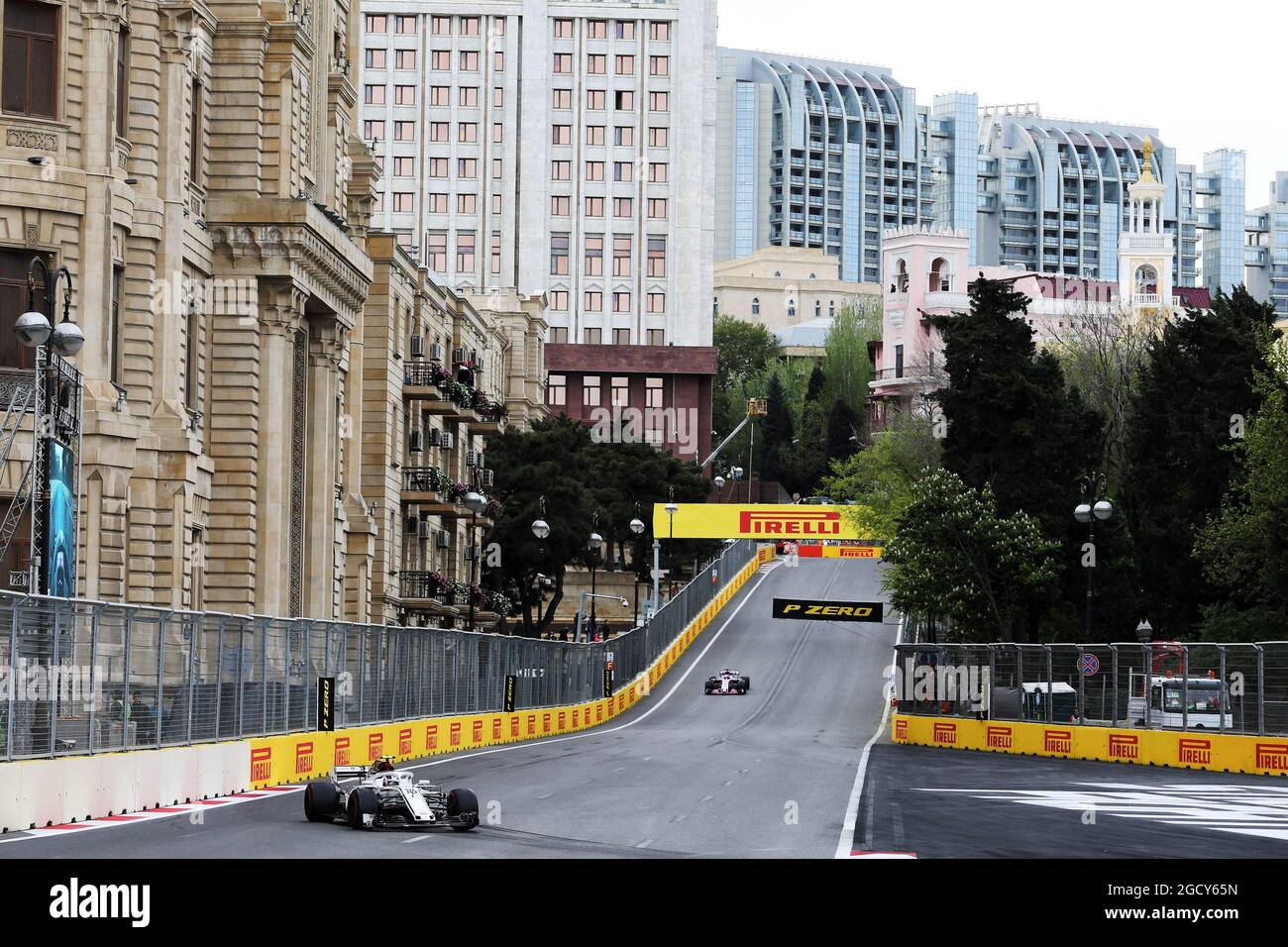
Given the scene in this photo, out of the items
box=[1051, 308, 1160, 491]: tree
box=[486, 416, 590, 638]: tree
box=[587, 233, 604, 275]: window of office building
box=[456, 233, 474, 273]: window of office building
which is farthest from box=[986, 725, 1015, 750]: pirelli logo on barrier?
box=[456, 233, 474, 273]: window of office building

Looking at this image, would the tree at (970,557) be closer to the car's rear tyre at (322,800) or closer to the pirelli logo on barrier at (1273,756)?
the pirelli logo on barrier at (1273,756)

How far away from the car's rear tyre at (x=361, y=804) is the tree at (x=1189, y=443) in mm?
48465

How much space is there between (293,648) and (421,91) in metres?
128

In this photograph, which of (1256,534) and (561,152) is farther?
(561,152)

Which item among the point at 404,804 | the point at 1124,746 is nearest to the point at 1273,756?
the point at 1124,746

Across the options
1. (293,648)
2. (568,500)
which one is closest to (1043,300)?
(568,500)

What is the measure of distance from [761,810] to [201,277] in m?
25.9

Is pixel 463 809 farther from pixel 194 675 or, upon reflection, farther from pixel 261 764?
pixel 261 764

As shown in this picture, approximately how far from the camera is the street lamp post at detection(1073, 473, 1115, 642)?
167 feet

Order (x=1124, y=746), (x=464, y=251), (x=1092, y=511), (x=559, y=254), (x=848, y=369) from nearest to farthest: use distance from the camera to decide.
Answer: (x=1124, y=746) → (x=1092, y=511) → (x=559, y=254) → (x=464, y=251) → (x=848, y=369)

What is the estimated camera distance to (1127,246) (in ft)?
549

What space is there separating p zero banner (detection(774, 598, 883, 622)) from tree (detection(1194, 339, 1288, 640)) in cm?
3773

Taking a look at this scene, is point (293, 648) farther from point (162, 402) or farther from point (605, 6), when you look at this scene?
point (605, 6)

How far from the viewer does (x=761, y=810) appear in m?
29.3
